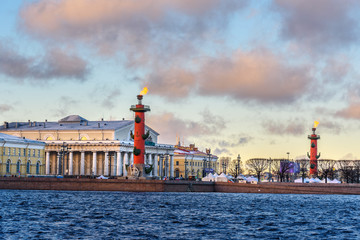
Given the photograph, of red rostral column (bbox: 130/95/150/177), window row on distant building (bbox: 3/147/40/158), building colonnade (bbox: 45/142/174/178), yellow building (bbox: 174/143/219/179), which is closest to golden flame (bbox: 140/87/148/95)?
red rostral column (bbox: 130/95/150/177)

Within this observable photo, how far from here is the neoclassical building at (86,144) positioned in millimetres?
Answer: 124250

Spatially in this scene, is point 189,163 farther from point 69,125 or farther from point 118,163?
point 118,163

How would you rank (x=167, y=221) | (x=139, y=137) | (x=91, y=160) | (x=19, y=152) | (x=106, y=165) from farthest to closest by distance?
(x=91, y=160) < (x=106, y=165) < (x=19, y=152) < (x=139, y=137) < (x=167, y=221)

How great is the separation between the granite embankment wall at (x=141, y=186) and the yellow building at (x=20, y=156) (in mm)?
17051

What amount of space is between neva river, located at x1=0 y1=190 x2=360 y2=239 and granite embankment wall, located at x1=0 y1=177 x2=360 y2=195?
25927mm

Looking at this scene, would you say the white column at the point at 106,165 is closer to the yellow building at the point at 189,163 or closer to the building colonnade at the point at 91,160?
the building colonnade at the point at 91,160

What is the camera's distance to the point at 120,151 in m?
123

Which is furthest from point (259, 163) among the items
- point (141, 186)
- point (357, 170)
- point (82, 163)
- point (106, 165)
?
point (141, 186)

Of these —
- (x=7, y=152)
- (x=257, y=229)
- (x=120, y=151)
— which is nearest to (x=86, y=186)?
(x=7, y=152)

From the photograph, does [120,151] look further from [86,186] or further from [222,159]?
[222,159]

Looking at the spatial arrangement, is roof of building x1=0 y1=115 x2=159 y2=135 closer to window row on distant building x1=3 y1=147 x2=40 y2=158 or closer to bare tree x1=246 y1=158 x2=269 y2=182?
window row on distant building x1=3 y1=147 x2=40 y2=158

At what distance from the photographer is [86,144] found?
4904 inches

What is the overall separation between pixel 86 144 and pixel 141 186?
125 feet

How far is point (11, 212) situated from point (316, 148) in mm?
81028
